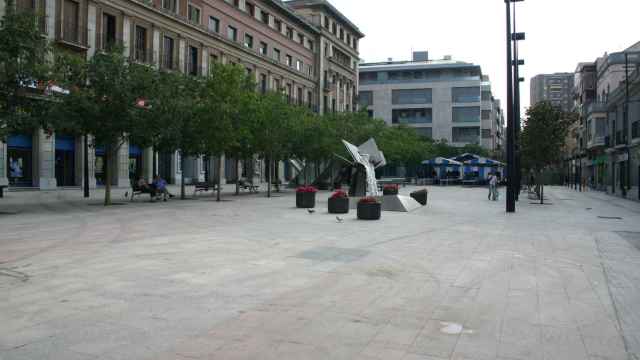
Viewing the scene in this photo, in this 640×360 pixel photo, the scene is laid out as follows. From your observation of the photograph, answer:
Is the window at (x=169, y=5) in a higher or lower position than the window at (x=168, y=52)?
higher

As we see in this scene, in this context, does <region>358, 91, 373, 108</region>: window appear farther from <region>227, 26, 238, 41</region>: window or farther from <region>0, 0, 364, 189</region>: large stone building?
<region>227, 26, 238, 41</region>: window

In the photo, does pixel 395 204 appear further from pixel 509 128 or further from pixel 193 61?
pixel 193 61

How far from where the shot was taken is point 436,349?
4516 millimetres

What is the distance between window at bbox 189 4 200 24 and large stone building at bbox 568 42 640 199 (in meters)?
29.5

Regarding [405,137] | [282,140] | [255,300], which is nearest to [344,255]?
[255,300]

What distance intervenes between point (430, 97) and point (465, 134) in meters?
8.81

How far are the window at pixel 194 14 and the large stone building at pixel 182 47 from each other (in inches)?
3.0

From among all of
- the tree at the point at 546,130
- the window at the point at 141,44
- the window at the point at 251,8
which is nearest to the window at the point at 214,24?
the window at the point at 251,8

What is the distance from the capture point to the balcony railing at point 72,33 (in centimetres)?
3000

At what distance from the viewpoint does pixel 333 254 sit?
9523mm

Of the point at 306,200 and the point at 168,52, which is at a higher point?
the point at 168,52

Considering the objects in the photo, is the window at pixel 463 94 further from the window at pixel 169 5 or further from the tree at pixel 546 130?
the tree at pixel 546 130

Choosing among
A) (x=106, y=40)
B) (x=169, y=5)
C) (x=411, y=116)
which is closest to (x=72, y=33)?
(x=106, y=40)

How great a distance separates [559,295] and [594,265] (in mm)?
2638
